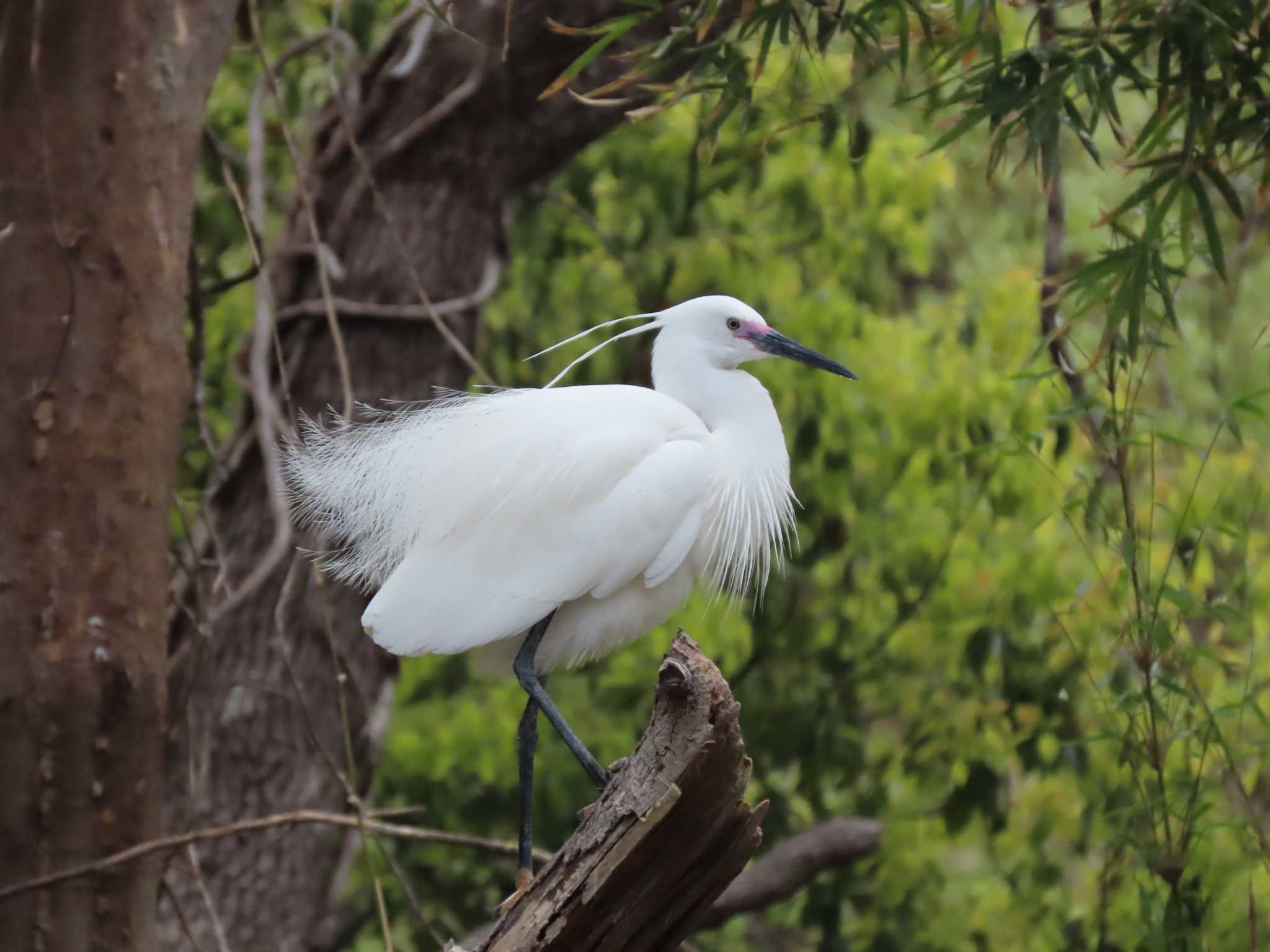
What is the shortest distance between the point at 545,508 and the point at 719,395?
1.36 feet

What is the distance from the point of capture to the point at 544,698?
220 centimetres

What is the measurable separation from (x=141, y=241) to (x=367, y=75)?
1.49 metres

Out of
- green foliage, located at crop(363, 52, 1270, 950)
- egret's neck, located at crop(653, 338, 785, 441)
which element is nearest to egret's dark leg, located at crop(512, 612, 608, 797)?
egret's neck, located at crop(653, 338, 785, 441)

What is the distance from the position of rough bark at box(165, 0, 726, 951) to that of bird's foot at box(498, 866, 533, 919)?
3.22ft

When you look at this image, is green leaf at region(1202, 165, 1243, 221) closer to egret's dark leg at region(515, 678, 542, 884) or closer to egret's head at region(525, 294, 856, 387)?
egret's head at region(525, 294, 856, 387)

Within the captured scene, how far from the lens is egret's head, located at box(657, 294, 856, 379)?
2473 millimetres

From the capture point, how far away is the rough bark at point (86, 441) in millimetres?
2236

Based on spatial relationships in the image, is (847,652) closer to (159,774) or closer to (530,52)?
(530,52)

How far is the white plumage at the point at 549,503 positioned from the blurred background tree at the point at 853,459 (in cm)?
51

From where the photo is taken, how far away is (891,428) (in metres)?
4.34

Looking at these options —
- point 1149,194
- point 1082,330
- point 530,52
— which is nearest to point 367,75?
point 530,52

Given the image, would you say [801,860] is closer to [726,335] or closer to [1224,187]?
[726,335]

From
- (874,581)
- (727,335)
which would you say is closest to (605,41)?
(727,335)

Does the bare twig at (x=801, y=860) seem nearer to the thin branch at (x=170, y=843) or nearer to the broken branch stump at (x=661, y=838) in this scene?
the thin branch at (x=170, y=843)
